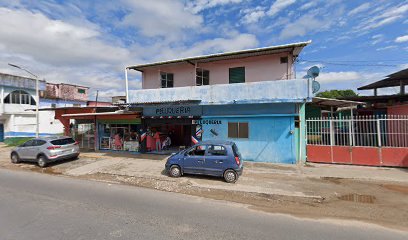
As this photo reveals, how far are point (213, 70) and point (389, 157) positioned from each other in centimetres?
1033

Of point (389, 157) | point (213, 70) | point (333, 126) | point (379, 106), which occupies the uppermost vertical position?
point (213, 70)

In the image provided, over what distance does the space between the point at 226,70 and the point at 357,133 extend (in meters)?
7.90

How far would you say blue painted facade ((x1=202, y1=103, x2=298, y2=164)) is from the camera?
464 inches

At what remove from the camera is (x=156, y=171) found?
1080cm

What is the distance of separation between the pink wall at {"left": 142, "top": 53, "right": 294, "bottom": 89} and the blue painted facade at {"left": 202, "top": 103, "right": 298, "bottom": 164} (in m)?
2.24

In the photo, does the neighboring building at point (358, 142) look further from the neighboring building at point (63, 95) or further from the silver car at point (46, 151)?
the neighboring building at point (63, 95)

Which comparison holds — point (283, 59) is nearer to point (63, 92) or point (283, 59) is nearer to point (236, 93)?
point (236, 93)

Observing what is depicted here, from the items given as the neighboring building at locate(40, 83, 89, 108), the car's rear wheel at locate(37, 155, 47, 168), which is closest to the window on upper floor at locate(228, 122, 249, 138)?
the car's rear wheel at locate(37, 155, 47, 168)

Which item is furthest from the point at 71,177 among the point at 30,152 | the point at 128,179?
the point at 30,152

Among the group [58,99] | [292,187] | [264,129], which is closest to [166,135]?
[264,129]

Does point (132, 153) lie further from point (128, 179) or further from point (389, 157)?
point (389, 157)

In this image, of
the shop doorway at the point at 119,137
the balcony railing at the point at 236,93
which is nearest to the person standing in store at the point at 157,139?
the shop doorway at the point at 119,137

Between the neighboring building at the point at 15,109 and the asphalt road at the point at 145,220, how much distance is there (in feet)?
81.3

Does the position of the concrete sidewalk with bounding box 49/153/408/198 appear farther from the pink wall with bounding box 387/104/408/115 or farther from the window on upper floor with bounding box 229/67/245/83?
the pink wall with bounding box 387/104/408/115
